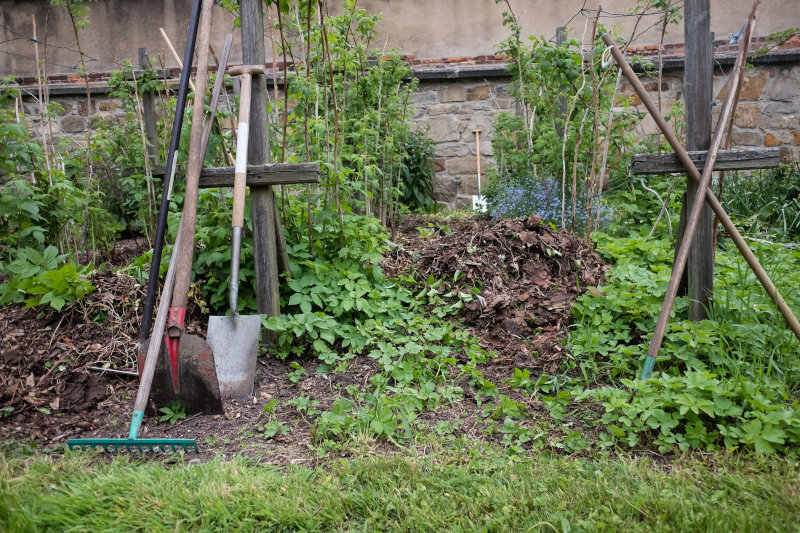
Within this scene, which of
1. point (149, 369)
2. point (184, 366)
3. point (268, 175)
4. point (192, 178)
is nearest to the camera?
point (149, 369)

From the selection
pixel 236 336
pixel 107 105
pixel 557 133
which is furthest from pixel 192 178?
pixel 107 105

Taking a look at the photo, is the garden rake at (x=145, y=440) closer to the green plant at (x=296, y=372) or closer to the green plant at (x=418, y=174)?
the green plant at (x=296, y=372)

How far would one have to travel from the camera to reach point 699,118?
305 cm

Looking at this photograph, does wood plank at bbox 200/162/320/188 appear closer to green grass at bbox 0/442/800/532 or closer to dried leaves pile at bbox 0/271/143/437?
dried leaves pile at bbox 0/271/143/437

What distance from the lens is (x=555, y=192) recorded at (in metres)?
5.45

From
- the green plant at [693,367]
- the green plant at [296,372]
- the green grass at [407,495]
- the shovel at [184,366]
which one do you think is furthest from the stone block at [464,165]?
the green grass at [407,495]

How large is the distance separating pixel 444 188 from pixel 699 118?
5012 millimetres

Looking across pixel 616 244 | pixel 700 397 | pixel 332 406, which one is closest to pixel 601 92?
pixel 616 244

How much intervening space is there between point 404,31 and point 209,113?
548 centimetres

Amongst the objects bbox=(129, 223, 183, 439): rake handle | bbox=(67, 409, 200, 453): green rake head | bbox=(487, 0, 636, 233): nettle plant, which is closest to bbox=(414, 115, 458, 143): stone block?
bbox=(487, 0, 636, 233): nettle plant

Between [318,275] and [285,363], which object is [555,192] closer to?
[318,275]

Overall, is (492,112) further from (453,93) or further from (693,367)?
(693,367)

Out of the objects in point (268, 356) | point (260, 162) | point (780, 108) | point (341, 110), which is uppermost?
point (780, 108)

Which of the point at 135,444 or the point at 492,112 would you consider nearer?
the point at 135,444
